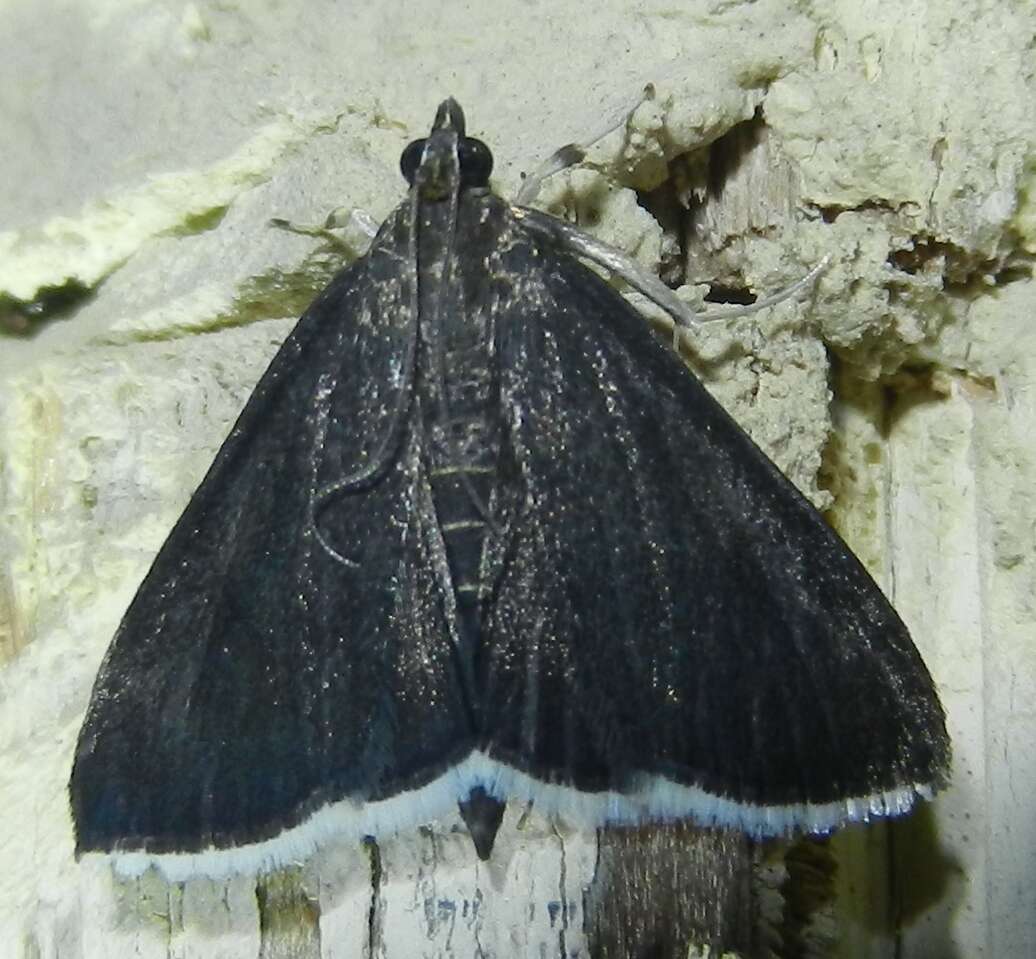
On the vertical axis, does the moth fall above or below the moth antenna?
below

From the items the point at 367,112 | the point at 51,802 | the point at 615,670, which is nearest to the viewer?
the point at 615,670

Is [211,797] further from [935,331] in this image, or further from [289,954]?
[935,331]

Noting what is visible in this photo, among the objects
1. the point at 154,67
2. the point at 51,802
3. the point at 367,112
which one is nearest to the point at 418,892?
the point at 51,802

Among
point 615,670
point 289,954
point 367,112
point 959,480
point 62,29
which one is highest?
point 62,29

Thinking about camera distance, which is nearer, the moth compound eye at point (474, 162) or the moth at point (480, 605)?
the moth at point (480, 605)

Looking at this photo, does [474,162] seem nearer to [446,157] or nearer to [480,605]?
[446,157]

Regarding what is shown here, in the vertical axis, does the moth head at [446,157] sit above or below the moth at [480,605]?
above
